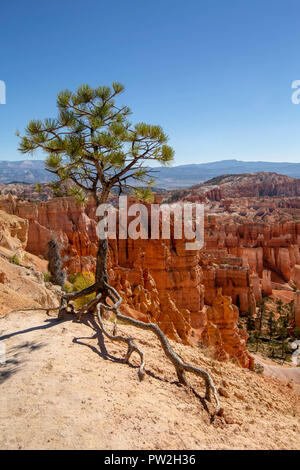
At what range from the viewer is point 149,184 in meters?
6.40

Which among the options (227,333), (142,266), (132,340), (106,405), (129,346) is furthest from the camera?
(142,266)

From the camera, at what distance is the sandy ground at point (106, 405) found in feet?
10.1

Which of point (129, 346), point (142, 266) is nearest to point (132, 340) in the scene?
point (129, 346)

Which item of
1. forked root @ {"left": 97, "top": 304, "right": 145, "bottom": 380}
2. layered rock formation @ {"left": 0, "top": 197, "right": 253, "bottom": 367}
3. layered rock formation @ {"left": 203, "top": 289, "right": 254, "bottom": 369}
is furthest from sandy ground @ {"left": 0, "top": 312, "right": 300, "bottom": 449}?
layered rock formation @ {"left": 203, "top": 289, "right": 254, "bottom": 369}

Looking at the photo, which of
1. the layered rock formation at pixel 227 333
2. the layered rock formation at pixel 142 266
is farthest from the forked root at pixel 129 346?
the layered rock formation at pixel 227 333

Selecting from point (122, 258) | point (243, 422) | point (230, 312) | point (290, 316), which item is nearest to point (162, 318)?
point (230, 312)

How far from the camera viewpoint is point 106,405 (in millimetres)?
3580

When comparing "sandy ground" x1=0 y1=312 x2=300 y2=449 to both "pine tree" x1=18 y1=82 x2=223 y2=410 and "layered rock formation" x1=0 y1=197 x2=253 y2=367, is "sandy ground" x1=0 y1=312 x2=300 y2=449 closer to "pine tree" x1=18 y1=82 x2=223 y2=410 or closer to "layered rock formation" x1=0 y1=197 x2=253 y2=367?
"pine tree" x1=18 y1=82 x2=223 y2=410

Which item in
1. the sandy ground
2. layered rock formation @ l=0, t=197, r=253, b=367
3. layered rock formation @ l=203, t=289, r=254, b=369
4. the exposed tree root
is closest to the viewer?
the sandy ground

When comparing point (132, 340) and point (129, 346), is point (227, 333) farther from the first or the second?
point (129, 346)

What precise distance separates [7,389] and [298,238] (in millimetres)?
60159

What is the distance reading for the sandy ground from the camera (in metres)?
3.09

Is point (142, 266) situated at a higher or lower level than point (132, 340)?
lower
